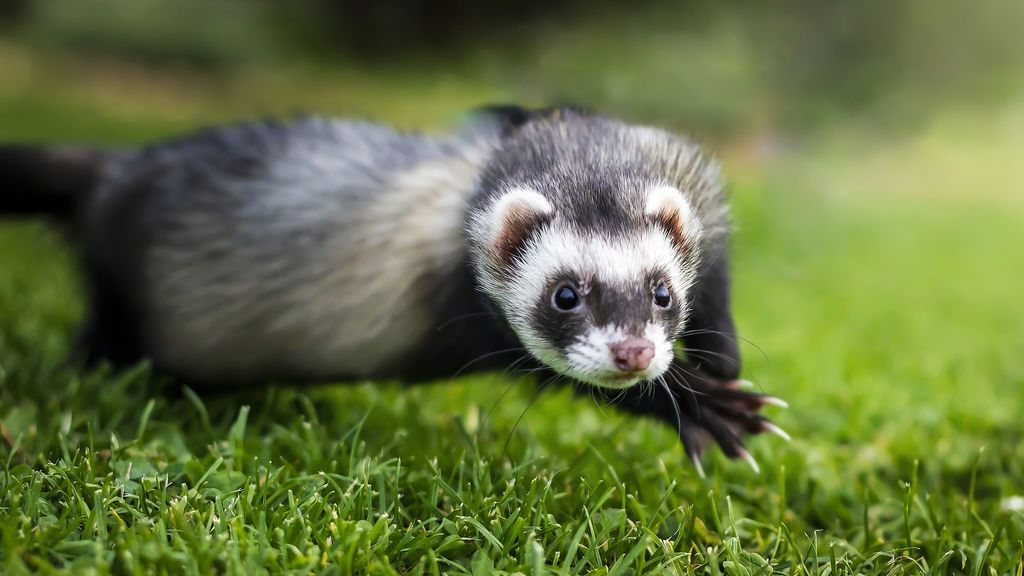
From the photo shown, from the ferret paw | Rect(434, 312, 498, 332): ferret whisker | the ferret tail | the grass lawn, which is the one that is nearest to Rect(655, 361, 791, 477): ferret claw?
the ferret paw

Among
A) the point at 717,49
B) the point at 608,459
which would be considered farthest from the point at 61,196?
the point at 717,49

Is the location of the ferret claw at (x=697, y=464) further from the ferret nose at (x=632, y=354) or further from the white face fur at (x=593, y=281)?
the ferret nose at (x=632, y=354)

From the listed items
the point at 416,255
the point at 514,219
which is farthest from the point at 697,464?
the point at 416,255

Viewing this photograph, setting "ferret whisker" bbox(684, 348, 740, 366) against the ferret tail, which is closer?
"ferret whisker" bbox(684, 348, 740, 366)

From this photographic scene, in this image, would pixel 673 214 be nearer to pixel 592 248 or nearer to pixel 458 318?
pixel 592 248

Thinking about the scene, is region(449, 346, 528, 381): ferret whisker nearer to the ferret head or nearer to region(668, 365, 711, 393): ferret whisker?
the ferret head

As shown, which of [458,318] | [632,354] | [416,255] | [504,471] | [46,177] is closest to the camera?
[632,354]

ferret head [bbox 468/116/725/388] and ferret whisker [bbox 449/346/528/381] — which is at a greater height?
ferret head [bbox 468/116/725/388]

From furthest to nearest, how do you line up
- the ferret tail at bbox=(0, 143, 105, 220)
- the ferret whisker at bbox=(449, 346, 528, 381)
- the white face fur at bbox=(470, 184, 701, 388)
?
the ferret tail at bbox=(0, 143, 105, 220) < the ferret whisker at bbox=(449, 346, 528, 381) < the white face fur at bbox=(470, 184, 701, 388)
